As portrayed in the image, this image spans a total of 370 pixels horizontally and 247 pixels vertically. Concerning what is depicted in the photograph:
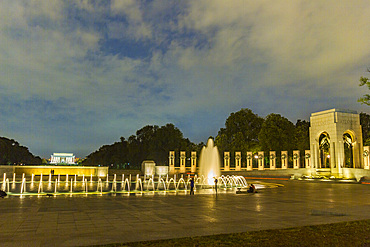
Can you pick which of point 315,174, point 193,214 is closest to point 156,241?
point 193,214

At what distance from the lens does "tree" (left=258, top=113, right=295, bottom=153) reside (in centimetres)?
5725

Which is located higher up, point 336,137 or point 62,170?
point 336,137

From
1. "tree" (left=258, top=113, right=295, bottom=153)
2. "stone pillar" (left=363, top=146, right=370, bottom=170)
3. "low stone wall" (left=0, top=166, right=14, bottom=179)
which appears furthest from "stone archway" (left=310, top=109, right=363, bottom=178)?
"low stone wall" (left=0, top=166, right=14, bottom=179)

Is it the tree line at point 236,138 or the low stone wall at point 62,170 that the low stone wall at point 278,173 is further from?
the low stone wall at point 62,170

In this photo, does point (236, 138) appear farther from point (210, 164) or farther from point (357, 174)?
point (357, 174)

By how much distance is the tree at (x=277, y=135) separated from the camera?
188ft

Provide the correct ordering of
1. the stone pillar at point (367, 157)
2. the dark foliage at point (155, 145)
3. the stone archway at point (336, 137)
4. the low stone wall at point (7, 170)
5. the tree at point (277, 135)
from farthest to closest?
the dark foliage at point (155, 145)
the tree at point (277, 135)
the low stone wall at point (7, 170)
the stone archway at point (336, 137)
the stone pillar at point (367, 157)

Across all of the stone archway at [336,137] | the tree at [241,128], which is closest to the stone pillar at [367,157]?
the stone archway at [336,137]

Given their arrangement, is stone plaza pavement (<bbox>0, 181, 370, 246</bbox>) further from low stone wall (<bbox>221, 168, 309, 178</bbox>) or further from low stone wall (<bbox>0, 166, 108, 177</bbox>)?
low stone wall (<bbox>0, 166, 108, 177</bbox>)

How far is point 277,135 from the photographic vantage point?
57.3 metres

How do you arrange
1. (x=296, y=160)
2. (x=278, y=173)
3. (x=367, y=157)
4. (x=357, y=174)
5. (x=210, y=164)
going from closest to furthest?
(x=357, y=174), (x=367, y=157), (x=210, y=164), (x=296, y=160), (x=278, y=173)

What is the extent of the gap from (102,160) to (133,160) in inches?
1045

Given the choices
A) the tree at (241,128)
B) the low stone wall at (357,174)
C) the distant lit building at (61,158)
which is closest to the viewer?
the low stone wall at (357,174)

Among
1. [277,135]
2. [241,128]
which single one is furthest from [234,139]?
[277,135]
